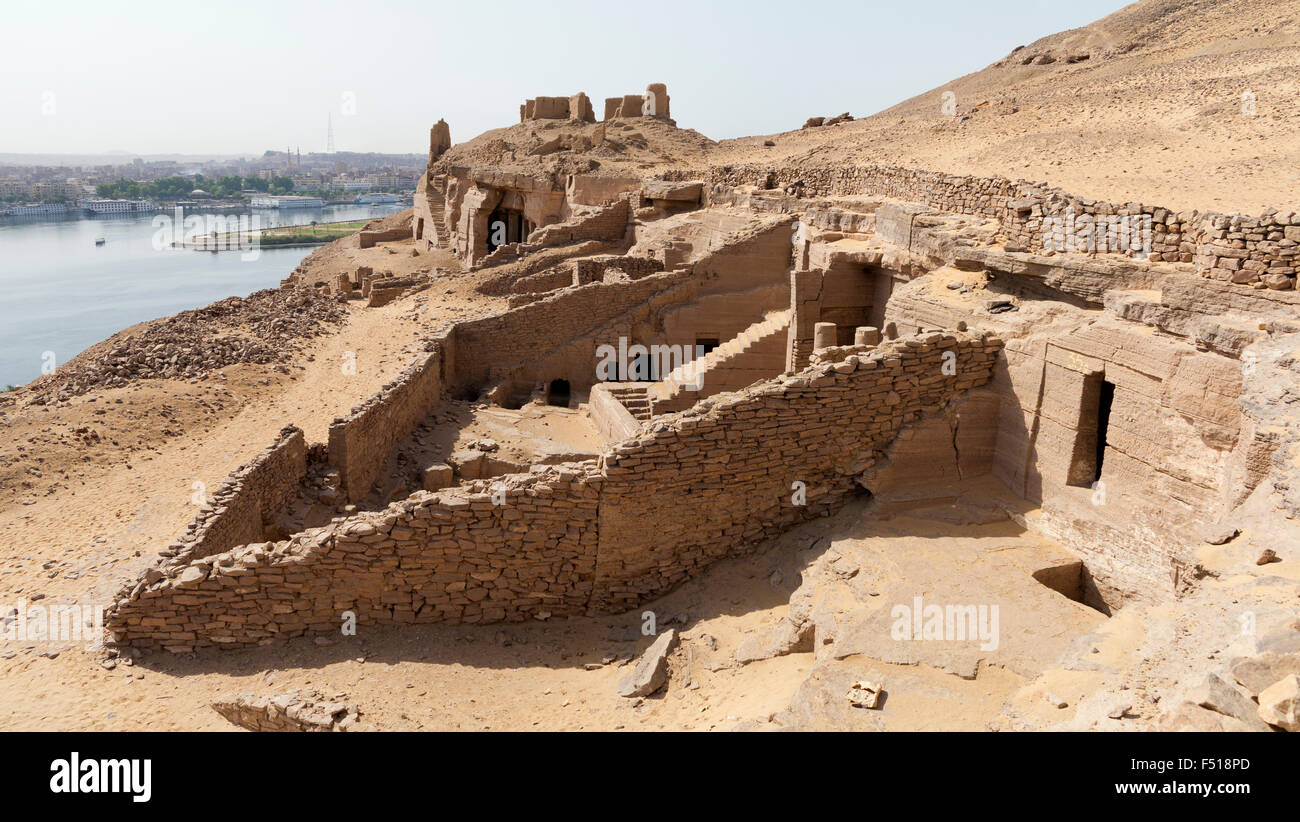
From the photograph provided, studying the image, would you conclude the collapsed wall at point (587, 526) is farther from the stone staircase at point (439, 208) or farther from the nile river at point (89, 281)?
the stone staircase at point (439, 208)

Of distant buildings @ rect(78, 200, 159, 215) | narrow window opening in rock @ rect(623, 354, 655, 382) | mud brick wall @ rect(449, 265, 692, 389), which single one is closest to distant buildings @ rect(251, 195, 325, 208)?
distant buildings @ rect(78, 200, 159, 215)

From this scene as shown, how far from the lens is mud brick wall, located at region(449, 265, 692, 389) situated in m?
16.4

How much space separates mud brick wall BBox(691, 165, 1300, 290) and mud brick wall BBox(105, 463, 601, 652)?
5.57 metres

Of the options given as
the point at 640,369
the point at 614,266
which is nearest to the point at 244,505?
the point at 640,369

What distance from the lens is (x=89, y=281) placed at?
2239 inches

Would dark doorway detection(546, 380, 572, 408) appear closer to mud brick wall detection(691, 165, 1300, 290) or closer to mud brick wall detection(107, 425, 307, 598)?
mud brick wall detection(107, 425, 307, 598)

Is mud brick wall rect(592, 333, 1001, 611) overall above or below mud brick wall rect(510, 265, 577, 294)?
below

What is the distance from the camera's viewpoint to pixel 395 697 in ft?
22.9

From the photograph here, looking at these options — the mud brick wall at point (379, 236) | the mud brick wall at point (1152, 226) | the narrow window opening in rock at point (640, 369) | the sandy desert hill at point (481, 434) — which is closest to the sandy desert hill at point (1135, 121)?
the sandy desert hill at point (481, 434)

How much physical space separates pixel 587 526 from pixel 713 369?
22.8ft

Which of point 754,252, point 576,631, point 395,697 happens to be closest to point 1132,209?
point 576,631

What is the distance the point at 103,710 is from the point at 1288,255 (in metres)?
10.1

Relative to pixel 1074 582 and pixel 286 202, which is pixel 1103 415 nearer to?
pixel 1074 582

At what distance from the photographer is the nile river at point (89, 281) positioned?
1634 inches
